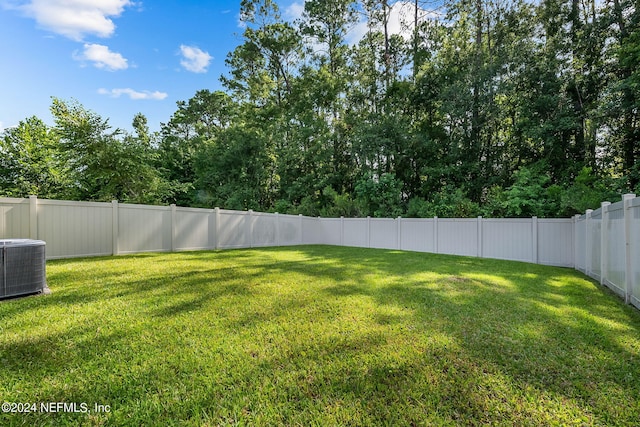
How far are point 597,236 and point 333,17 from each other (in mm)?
18335

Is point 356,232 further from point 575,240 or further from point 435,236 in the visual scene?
point 575,240

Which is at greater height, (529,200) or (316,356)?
(529,200)

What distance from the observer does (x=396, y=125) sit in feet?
47.5

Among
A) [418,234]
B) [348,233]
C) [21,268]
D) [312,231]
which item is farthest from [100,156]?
[418,234]

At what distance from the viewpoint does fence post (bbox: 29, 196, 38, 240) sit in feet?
18.4

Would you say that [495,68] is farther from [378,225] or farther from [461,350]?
[461,350]

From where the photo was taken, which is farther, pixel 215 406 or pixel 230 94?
pixel 230 94

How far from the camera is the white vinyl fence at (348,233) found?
14.2 feet

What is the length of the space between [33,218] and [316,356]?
→ 674 cm

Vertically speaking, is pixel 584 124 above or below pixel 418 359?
above

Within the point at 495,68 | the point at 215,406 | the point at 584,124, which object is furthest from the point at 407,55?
the point at 215,406

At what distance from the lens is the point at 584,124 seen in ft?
37.8

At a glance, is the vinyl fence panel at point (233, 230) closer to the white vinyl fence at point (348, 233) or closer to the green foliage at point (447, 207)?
the white vinyl fence at point (348, 233)

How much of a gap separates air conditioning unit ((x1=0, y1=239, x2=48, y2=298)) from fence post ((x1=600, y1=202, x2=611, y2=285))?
800 cm
